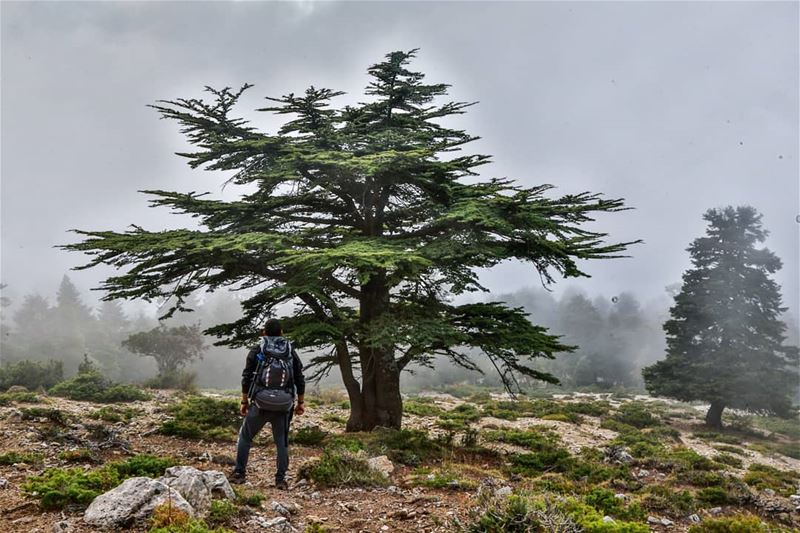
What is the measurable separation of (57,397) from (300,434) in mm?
11579

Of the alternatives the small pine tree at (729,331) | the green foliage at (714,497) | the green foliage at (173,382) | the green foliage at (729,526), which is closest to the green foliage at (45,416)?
the green foliage at (729,526)

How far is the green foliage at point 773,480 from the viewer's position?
402 inches

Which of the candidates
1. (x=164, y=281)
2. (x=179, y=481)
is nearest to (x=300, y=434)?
(x=164, y=281)

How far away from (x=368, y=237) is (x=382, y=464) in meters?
4.52

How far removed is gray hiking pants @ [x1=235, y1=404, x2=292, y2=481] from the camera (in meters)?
6.12

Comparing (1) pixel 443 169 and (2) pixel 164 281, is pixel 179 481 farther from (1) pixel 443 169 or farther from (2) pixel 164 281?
(1) pixel 443 169

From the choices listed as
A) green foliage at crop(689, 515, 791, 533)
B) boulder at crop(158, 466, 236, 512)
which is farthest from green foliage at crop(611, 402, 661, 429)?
boulder at crop(158, 466, 236, 512)

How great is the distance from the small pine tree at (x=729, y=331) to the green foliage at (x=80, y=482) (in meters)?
24.6

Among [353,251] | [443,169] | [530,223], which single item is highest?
[443,169]

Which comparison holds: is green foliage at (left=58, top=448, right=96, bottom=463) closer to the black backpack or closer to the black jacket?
the black jacket

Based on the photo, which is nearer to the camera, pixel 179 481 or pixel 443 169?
pixel 179 481

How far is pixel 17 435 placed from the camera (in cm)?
797

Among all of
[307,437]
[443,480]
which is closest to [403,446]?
[307,437]

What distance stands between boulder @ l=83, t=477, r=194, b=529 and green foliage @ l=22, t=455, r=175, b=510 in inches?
15.1
